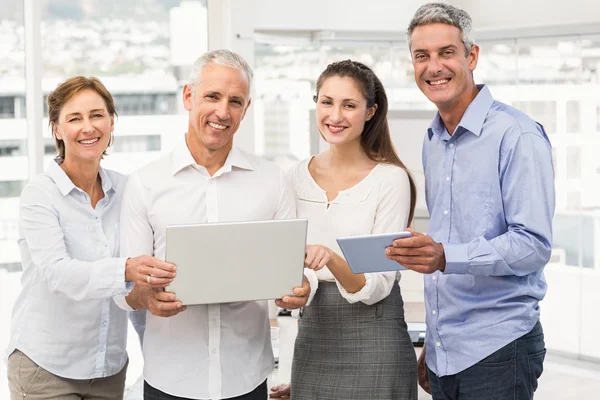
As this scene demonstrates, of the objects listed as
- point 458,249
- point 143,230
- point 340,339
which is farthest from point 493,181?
point 143,230

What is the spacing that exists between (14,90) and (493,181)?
3458mm

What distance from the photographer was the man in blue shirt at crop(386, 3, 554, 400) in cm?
206

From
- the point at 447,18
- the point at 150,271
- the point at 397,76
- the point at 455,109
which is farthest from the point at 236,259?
the point at 397,76

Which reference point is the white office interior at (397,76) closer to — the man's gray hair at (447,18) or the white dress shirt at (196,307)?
the man's gray hair at (447,18)

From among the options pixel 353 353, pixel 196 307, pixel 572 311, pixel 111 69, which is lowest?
pixel 572 311

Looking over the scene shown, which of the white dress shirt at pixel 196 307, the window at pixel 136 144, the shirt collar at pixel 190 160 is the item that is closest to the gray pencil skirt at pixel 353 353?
the white dress shirt at pixel 196 307

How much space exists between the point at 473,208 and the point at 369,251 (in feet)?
1.12

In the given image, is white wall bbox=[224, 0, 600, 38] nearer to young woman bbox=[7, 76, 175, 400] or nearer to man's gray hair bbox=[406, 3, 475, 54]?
young woman bbox=[7, 76, 175, 400]

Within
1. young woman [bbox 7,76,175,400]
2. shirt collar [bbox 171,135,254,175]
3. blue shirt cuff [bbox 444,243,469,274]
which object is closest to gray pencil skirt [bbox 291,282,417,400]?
blue shirt cuff [bbox 444,243,469,274]

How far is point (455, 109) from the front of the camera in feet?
7.44

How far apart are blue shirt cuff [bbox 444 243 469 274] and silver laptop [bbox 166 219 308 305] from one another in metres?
0.37

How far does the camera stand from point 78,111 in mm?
2379

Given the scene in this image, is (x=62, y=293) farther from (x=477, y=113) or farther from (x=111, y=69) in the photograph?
(x=111, y=69)

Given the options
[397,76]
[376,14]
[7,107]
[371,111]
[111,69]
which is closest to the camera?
[371,111]
